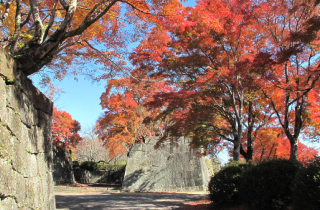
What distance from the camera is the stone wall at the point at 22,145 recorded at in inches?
118

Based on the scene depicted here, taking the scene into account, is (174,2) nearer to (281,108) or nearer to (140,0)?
(140,0)

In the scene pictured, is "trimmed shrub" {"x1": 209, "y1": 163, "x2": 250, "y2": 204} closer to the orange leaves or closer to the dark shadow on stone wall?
the orange leaves

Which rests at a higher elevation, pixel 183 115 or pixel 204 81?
pixel 204 81

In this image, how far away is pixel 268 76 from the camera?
628cm

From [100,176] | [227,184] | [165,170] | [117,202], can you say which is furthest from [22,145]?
[100,176]

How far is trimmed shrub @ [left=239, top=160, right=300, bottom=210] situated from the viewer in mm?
4762

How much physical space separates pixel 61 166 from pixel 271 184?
16.1 meters

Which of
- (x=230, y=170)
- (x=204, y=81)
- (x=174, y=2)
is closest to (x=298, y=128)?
(x=230, y=170)

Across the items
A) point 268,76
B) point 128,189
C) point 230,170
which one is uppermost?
point 268,76

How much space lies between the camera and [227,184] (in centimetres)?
664

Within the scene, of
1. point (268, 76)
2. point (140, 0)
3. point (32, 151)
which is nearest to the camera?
point (32, 151)

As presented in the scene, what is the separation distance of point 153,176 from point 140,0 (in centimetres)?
1172

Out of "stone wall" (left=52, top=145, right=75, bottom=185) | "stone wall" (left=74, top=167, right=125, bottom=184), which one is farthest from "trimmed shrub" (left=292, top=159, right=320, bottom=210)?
"stone wall" (left=74, top=167, right=125, bottom=184)

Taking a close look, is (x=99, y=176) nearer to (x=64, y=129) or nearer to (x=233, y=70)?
(x=64, y=129)
